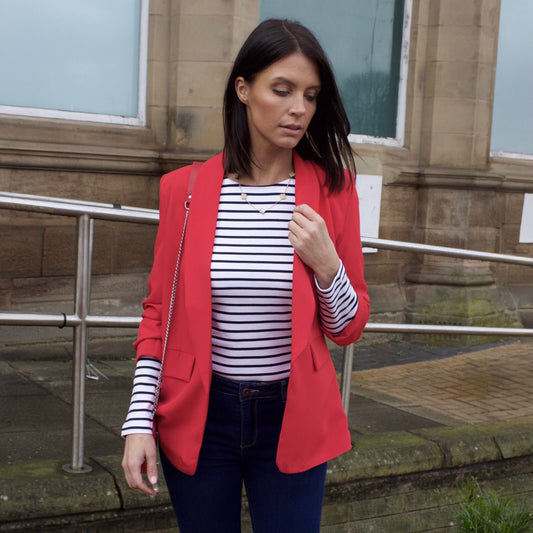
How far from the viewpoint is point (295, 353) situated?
1.99 m

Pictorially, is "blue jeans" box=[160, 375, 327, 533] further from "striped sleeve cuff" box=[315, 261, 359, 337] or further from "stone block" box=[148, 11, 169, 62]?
"stone block" box=[148, 11, 169, 62]

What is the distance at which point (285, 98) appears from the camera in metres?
2.04

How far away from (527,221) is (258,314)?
7541 millimetres

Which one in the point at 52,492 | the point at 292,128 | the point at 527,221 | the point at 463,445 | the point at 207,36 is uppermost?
the point at 207,36

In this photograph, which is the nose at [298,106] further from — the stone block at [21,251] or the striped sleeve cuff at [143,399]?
the stone block at [21,251]

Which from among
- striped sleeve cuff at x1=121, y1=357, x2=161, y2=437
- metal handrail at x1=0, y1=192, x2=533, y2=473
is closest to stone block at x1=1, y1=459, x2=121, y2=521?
metal handrail at x1=0, y1=192, x2=533, y2=473

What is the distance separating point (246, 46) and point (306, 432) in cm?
95

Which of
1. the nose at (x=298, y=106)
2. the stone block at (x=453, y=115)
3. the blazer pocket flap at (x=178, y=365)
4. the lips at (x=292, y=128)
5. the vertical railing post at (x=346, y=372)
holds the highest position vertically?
the stone block at (x=453, y=115)

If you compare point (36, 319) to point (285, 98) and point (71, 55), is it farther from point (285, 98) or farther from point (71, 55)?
point (71, 55)

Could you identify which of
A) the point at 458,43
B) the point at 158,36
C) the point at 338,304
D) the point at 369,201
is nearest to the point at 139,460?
the point at 338,304

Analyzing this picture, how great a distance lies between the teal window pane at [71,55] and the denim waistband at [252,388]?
15.9 ft

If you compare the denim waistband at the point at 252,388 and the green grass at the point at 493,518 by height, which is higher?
the denim waistband at the point at 252,388

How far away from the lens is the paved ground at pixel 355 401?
11.1ft

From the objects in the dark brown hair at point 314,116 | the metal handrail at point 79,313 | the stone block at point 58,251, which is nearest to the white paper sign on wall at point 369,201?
the stone block at point 58,251
